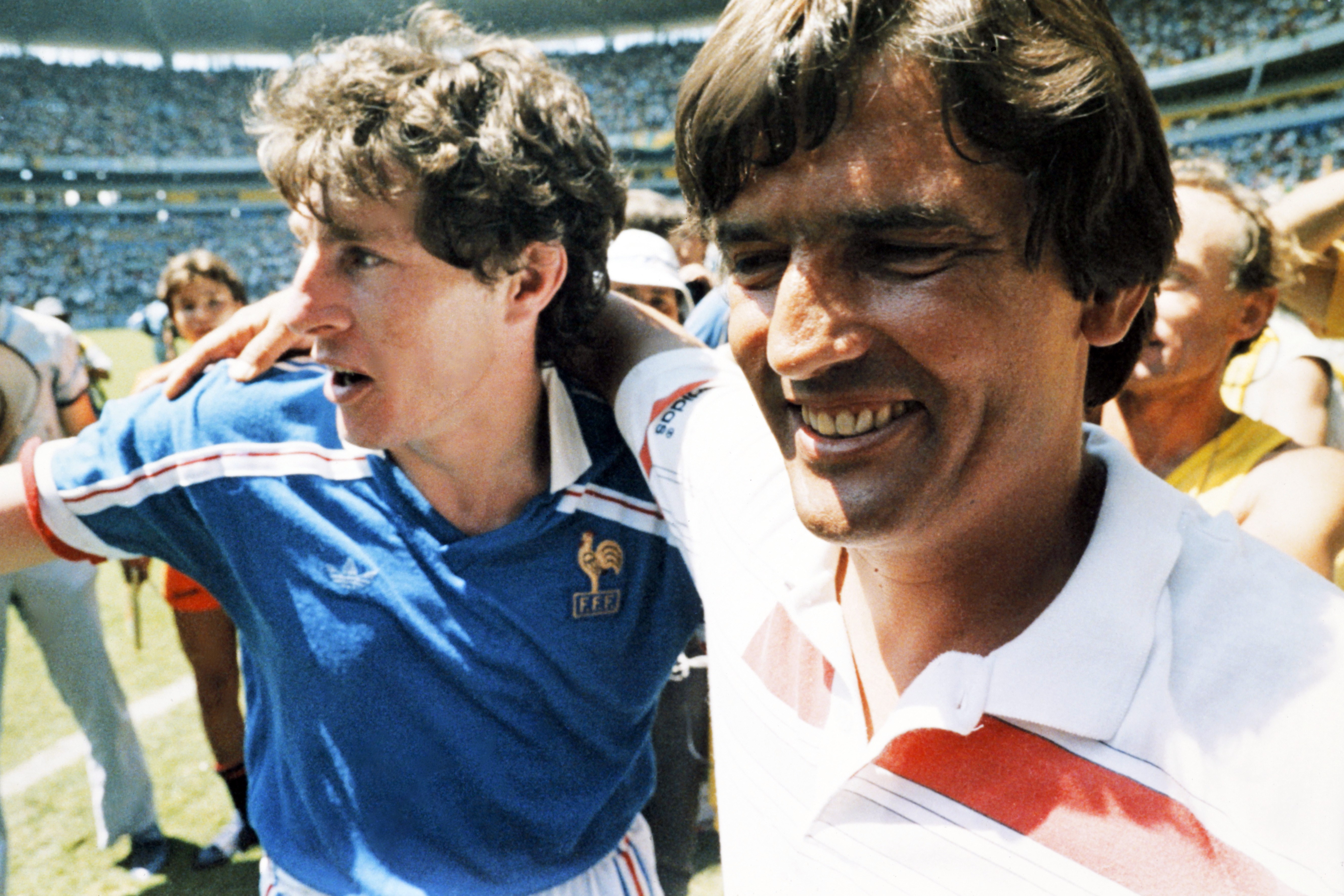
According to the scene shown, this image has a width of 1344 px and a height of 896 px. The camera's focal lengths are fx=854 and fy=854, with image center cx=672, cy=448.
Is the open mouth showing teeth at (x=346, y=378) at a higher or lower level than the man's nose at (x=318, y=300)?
lower

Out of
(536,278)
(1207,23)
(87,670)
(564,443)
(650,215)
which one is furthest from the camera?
(1207,23)

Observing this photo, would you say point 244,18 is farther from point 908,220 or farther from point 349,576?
point 908,220

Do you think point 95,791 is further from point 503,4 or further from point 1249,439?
point 503,4

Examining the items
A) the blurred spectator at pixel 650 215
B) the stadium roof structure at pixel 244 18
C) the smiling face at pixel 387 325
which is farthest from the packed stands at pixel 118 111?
the smiling face at pixel 387 325

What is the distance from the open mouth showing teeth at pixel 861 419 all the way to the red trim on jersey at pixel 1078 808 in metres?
0.37

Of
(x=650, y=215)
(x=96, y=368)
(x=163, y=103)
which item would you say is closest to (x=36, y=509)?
(x=650, y=215)

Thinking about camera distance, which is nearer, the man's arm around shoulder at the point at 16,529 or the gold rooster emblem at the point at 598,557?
the man's arm around shoulder at the point at 16,529

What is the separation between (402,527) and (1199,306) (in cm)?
201

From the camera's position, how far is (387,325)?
1.71m

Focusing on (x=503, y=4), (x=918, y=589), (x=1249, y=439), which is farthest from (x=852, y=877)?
(x=503, y=4)

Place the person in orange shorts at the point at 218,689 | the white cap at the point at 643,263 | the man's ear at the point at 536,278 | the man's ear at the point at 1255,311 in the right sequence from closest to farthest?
the man's ear at the point at 536,278 → the man's ear at the point at 1255,311 → the person in orange shorts at the point at 218,689 → the white cap at the point at 643,263

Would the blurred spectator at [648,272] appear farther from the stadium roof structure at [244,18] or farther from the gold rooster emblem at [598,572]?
the stadium roof structure at [244,18]

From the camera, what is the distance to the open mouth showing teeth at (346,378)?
175 centimetres

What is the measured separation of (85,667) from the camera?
365 cm
